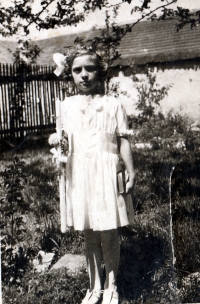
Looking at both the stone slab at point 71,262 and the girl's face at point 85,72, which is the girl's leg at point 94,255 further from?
the girl's face at point 85,72

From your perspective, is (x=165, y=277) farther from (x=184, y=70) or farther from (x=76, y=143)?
(x=184, y=70)

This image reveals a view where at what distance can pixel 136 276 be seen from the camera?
6.25 ft

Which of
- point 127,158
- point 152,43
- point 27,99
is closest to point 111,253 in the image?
point 127,158

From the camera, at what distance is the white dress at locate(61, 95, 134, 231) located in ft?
5.20

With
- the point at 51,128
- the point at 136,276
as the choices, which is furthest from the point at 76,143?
the point at 136,276

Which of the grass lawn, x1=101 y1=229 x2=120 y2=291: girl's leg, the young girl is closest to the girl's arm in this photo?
the young girl

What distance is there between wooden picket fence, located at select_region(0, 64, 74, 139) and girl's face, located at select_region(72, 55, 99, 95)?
425 mm

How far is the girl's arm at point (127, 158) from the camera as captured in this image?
1.60 metres

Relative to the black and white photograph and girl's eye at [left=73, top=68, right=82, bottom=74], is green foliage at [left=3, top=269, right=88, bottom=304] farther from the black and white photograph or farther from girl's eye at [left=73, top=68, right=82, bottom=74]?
girl's eye at [left=73, top=68, right=82, bottom=74]

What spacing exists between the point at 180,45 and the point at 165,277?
1.17 metres

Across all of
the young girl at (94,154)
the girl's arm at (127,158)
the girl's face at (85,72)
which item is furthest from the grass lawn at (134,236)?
the girl's face at (85,72)

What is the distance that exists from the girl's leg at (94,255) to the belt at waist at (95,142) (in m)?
0.37

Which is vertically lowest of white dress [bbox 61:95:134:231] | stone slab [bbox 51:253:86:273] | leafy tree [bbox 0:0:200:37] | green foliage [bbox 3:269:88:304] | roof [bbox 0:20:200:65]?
green foliage [bbox 3:269:88:304]

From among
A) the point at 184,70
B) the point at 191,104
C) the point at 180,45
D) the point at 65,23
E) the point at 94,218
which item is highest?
the point at 65,23
